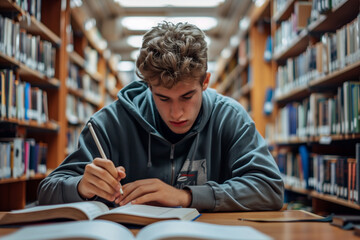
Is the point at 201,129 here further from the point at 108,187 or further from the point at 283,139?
the point at 283,139

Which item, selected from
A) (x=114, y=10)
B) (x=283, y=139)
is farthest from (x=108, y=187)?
(x=114, y=10)

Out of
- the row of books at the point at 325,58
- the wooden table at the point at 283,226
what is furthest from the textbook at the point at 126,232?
the row of books at the point at 325,58

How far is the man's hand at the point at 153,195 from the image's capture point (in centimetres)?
103

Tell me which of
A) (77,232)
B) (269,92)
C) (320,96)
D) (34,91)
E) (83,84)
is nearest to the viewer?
(77,232)

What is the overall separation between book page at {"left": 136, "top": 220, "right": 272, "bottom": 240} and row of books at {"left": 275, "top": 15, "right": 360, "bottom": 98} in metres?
1.62

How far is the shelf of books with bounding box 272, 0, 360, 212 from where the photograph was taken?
2.06 m

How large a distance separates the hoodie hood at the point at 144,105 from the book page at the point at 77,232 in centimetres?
76

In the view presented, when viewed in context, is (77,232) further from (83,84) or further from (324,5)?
(83,84)

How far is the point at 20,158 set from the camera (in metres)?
2.63

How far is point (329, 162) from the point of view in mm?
2387

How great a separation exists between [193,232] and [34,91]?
272 cm

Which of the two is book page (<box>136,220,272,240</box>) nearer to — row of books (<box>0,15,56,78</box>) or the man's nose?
the man's nose

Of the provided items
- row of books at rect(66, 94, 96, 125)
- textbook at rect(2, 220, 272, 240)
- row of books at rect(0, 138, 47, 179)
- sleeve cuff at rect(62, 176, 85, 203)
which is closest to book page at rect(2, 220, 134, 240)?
textbook at rect(2, 220, 272, 240)

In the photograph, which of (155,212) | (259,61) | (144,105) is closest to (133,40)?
(259,61)
